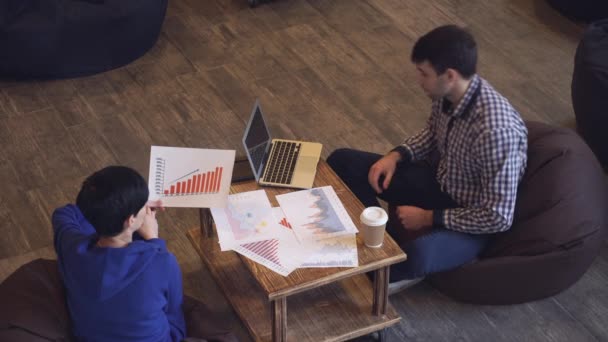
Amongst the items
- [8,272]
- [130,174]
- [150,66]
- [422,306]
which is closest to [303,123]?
[150,66]

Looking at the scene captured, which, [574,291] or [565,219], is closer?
[565,219]

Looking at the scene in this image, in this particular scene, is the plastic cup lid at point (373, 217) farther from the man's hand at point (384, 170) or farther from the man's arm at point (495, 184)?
the man's hand at point (384, 170)

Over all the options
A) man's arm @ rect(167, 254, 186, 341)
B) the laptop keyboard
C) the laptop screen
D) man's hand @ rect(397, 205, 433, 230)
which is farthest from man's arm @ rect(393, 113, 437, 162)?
man's arm @ rect(167, 254, 186, 341)

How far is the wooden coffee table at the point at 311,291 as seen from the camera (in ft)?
8.38

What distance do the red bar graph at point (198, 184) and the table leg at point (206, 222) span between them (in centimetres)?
18

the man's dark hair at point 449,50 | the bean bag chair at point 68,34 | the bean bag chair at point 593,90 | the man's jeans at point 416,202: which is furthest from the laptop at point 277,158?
the bean bag chair at point 68,34

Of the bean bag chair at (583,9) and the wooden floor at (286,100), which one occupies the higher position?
the bean bag chair at (583,9)

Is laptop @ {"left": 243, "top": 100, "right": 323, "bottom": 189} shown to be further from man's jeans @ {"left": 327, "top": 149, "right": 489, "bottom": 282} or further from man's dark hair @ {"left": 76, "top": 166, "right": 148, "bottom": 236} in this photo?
man's dark hair @ {"left": 76, "top": 166, "right": 148, "bottom": 236}

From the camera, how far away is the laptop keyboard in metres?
2.93

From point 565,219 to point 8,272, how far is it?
6.79 ft

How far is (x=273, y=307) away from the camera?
257 cm

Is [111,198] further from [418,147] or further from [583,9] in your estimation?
[583,9]

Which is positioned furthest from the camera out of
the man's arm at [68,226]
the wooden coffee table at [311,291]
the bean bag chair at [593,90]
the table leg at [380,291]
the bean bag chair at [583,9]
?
the bean bag chair at [583,9]

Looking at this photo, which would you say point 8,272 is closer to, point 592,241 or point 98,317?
point 98,317
